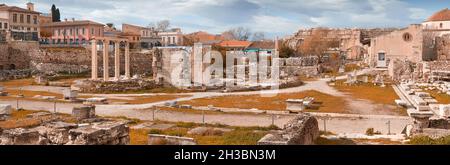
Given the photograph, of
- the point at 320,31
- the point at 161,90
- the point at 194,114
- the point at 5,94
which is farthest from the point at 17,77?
the point at 320,31

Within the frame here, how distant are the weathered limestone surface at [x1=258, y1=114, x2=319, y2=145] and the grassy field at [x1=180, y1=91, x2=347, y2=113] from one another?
35.6ft

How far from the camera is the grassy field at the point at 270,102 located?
26328 millimetres

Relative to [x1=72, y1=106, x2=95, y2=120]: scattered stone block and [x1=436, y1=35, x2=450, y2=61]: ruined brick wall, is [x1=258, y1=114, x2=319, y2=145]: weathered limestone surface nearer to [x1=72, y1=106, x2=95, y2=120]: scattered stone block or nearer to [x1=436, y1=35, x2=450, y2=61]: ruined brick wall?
[x1=72, y1=106, x2=95, y2=120]: scattered stone block

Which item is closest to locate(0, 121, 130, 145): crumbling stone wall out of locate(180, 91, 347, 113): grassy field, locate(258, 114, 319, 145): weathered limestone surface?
locate(258, 114, 319, 145): weathered limestone surface

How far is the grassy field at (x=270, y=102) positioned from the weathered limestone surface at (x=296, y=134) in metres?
10.8

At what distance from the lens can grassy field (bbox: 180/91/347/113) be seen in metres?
26.3

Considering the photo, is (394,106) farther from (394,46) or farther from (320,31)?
(320,31)

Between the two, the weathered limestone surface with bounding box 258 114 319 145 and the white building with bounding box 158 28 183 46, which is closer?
the weathered limestone surface with bounding box 258 114 319 145

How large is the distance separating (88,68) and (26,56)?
8.72 meters

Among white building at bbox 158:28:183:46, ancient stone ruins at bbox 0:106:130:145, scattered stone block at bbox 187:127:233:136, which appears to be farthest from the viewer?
white building at bbox 158:28:183:46

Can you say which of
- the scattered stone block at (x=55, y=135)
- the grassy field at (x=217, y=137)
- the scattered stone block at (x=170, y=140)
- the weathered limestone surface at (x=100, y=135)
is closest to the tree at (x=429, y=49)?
the grassy field at (x=217, y=137)

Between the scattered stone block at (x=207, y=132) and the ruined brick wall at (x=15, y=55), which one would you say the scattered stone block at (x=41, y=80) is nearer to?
the ruined brick wall at (x=15, y=55)

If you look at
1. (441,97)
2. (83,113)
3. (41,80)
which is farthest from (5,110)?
(441,97)
